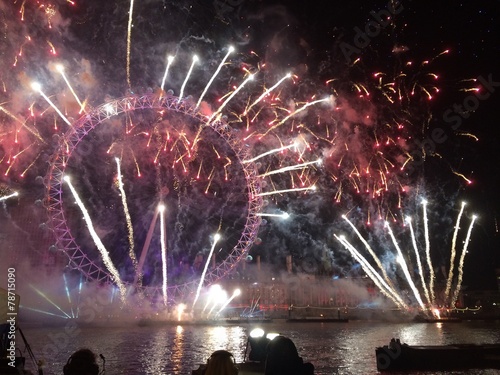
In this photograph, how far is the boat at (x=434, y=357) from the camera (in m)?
14.6

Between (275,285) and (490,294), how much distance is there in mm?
24129

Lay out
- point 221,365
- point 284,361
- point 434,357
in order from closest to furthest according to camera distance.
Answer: point 221,365 → point 284,361 → point 434,357

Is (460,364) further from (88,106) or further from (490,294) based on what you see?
(490,294)

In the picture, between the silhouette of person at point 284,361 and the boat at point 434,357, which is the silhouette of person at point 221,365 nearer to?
the silhouette of person at point 284,361

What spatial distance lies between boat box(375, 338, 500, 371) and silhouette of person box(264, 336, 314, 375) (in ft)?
32.6

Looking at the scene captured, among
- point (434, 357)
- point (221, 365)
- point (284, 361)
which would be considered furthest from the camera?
point (434, 357)

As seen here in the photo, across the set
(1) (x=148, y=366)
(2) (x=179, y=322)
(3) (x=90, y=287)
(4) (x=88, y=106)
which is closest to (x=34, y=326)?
(3) (x=90, y=287)

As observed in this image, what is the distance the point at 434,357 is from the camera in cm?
1511

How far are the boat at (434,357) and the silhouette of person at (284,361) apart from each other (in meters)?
9.93

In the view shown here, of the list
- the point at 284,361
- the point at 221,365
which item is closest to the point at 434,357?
the point at 284,361

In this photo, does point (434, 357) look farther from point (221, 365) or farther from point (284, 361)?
point (221, 365)

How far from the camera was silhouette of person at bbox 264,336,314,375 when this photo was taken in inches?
229

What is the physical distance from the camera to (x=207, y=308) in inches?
1590

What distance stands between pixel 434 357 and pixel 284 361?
1168 centimetres
